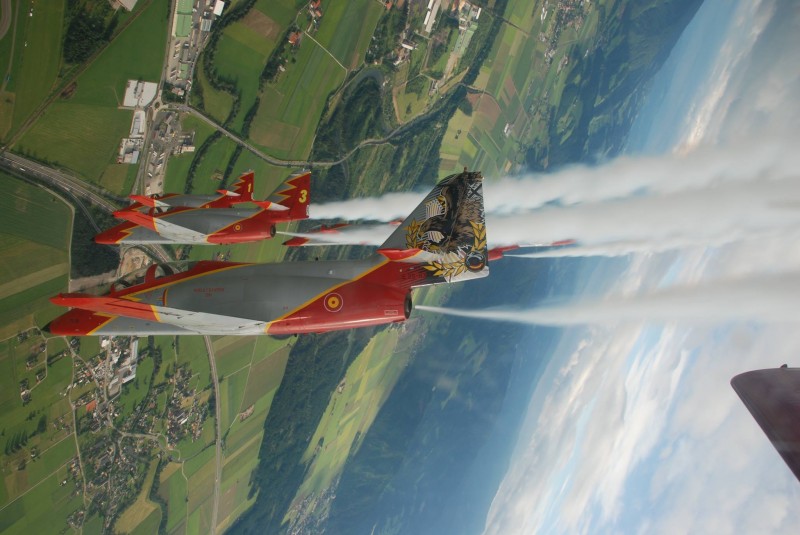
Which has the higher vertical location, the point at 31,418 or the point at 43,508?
the point at 31,418

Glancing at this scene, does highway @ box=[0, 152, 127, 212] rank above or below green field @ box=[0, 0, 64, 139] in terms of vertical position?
below

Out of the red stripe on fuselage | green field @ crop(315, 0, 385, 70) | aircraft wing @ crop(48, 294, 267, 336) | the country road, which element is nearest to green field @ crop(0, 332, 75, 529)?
aircraft wing @ crop(48, 294, 267, 336)

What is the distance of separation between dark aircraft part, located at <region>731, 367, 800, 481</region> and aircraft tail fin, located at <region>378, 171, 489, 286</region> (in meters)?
6.81

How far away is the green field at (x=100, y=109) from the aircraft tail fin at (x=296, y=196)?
6.50 metres

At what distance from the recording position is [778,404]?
6484 mm

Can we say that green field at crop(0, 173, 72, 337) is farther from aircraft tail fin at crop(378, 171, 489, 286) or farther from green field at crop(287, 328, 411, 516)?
green field at crop(287, 328, 411, 516)

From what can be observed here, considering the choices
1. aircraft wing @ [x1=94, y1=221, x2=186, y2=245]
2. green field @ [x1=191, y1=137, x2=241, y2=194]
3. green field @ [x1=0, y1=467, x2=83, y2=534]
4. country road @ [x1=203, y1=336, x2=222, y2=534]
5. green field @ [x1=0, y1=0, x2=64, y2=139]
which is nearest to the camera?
green field @ [x1=0, y1=0, x2=64, y2=139]

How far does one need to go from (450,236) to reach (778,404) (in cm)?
843

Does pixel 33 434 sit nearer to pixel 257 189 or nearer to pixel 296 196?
pixel 296 196

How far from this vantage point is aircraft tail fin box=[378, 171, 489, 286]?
13.1 meters

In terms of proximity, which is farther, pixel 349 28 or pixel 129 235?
pixel 349 28

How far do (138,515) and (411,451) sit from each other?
3028 cm

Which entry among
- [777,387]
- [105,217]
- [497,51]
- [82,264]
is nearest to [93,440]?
[82,264]

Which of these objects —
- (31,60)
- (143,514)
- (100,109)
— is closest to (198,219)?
(100,109)
